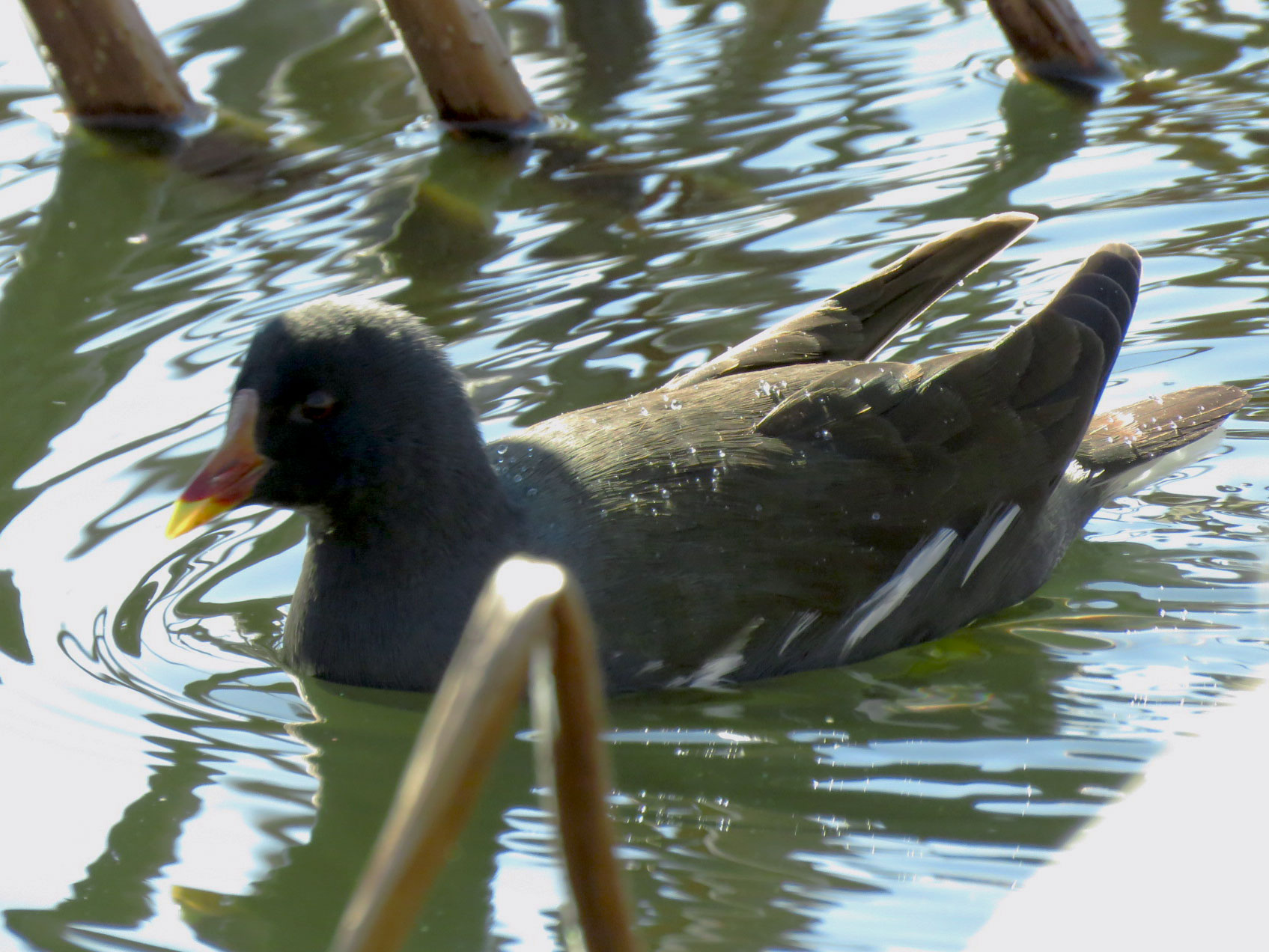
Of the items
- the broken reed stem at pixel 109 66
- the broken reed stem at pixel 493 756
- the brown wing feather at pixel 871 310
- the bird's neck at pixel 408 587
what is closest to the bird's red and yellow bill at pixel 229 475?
the bird's neck at pixel 408 587

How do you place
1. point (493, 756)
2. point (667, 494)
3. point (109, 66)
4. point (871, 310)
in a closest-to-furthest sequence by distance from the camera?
point (493, 756) < point (667, 494) < point (871, 310) < point (109, 66)

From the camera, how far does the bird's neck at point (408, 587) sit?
11.2ft

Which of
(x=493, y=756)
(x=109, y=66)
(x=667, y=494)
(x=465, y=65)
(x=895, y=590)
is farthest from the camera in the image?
(x=109, y=66)

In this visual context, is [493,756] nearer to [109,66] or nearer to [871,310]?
[871,310]

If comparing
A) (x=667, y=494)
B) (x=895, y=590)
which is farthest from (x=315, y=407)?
(x=895, y=590)

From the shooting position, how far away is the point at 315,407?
11.2 ft

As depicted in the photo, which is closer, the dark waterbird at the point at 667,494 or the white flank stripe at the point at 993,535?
the dark waterbird at the point at 667,494

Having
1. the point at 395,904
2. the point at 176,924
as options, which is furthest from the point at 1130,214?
the point at 395,904

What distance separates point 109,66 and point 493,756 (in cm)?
568

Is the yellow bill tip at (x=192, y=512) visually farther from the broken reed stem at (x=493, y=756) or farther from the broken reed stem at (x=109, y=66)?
the broken reed stem at (x=109, y=66)

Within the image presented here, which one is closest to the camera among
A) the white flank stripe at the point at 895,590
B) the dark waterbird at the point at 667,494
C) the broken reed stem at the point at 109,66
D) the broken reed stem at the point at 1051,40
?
the dark waterbird at the point at 667,494

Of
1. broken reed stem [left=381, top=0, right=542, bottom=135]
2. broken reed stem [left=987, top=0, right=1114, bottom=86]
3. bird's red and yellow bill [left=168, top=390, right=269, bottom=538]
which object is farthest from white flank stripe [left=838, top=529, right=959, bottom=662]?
broken reed stem [left=987, top=0, right=1114, bottom=86]

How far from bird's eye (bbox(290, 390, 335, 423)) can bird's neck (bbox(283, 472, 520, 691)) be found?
0.23m

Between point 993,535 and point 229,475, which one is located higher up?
point 229,475
